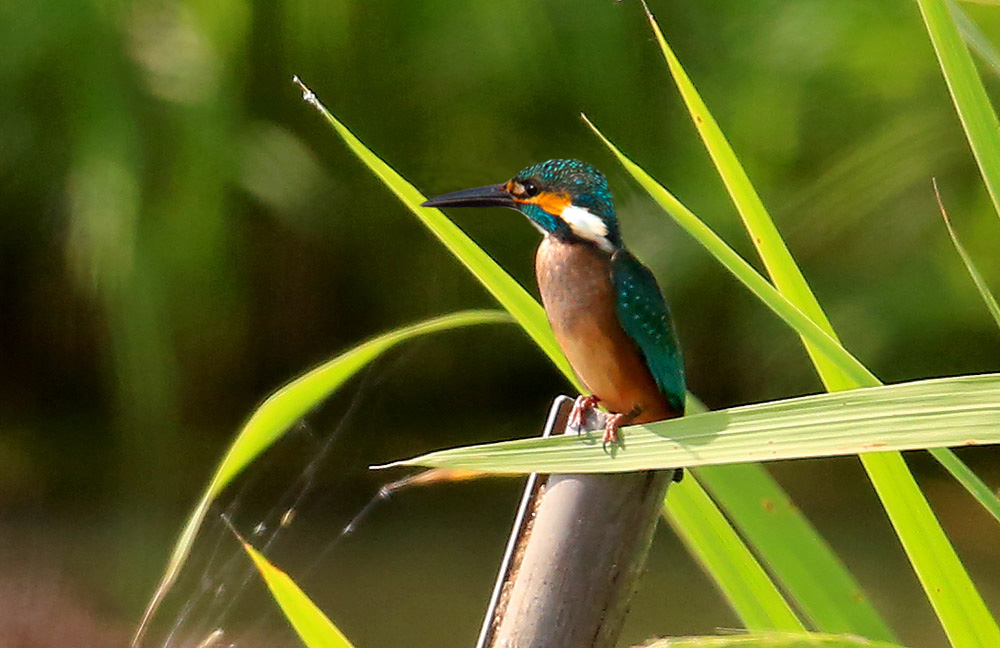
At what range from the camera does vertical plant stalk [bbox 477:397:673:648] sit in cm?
51

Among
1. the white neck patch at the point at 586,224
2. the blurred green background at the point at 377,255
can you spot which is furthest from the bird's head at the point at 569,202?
the blurred green background at the point at 377,255

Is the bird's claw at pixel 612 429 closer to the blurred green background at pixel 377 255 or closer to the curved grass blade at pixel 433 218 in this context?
the curved grass blade at pixel 433 218

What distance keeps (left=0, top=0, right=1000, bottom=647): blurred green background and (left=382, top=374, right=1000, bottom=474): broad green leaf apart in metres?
1.49

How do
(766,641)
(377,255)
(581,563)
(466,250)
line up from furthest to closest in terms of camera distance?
(377,255)
(466,250)
(581,563)
(766,641)

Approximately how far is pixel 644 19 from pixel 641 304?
1515 mm

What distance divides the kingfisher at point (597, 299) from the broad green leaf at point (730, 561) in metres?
0.05

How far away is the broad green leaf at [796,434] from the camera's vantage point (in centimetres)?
41

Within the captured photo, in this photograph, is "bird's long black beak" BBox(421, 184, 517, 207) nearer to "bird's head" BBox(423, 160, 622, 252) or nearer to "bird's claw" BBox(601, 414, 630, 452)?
"bird's head" BBox(423, 160, 622, 252)

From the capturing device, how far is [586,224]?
2.13ft

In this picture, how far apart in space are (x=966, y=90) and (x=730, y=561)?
24 cm

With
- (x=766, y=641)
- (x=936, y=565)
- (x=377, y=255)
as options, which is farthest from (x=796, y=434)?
(x=377, y=255)

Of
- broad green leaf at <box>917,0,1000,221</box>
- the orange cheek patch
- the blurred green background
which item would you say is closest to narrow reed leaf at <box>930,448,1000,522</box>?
broad green leaf at <box>917,0,1000,221</box>

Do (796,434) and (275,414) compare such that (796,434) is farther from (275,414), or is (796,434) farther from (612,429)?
(275,414)

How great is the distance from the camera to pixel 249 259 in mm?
2182
